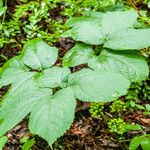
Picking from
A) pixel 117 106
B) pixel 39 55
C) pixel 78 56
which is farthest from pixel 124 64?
pixel 117 106

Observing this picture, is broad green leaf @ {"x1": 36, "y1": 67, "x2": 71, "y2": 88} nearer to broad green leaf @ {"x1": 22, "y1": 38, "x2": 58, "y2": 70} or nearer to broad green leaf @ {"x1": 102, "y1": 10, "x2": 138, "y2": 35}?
broad green leaf @ {"x1": 22, "y1": 38, "x2": 58, "y2": 70}

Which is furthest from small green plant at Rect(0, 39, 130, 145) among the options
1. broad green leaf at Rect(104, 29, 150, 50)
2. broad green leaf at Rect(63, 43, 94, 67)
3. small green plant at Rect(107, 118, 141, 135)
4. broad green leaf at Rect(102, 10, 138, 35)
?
small green plant at Rect(107, 118, 141, 135)

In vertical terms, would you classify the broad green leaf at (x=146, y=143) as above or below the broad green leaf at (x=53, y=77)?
below

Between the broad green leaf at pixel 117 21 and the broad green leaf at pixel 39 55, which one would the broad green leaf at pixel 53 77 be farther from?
the broad green leaf at pixel 117 21

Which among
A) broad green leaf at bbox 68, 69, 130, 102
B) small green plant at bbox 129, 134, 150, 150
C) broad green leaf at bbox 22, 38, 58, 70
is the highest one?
broad green leaf at bbox 68, 69, 130, 102

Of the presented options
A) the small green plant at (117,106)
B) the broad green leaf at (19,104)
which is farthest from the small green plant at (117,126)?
the broad green leaf at (19,104)
